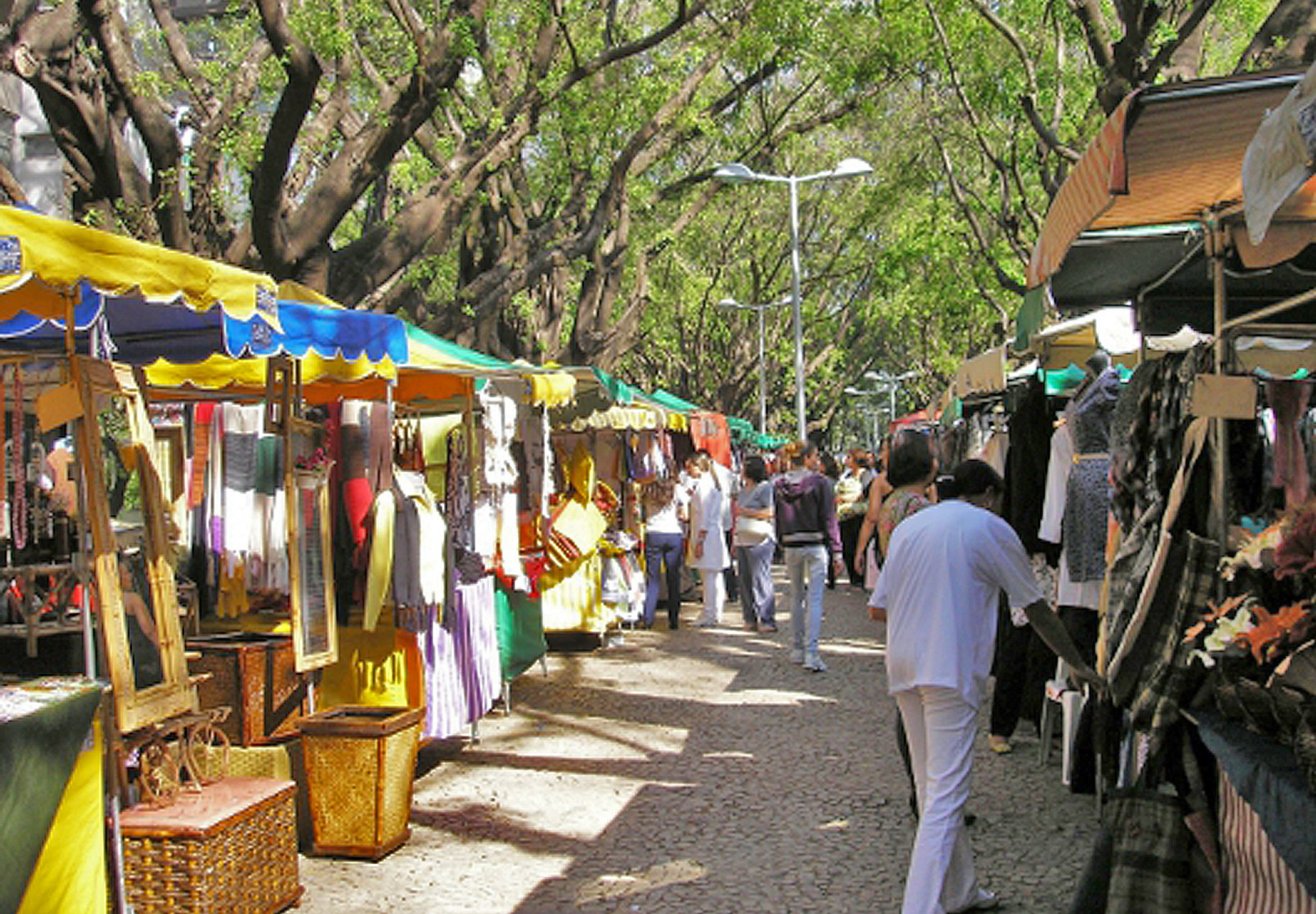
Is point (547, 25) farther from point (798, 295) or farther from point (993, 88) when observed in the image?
point (798, 295)

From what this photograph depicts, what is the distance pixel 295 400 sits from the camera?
643 cm

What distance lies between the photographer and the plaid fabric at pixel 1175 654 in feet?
13.3

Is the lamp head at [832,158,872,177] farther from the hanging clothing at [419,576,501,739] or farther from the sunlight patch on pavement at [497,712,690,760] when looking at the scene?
the hanging clothing at [419,576,501,739]

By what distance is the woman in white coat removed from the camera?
14086 millimetres

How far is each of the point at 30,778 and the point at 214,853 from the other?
44.4 inches

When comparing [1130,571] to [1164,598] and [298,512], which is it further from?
[298,512]

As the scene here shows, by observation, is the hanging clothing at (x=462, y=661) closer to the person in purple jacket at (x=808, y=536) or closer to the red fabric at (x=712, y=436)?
Answer: the person in purple jacket at (x=808, y=536)

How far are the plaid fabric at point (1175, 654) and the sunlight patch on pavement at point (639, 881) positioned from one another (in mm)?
2390

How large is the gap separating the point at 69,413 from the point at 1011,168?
14.1 m

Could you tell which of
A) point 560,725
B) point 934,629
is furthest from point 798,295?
point 934,629

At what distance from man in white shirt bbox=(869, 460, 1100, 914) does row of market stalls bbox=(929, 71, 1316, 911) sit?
415mm

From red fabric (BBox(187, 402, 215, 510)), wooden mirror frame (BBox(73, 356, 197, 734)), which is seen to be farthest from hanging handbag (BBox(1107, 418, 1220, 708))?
red fabric (BBox(187, 402, 215, 510))

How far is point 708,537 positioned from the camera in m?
14.0

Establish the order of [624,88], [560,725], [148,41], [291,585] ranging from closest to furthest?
[291,585]
[560,725]
[624,88]
[148,41]
